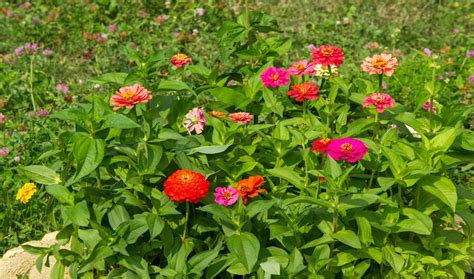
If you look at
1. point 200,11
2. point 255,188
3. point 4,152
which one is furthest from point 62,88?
point 255,188

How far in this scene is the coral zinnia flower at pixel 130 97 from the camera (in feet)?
8.00

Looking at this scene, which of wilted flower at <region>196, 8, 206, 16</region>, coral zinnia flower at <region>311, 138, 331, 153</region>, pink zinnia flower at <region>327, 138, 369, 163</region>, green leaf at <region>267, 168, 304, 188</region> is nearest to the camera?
pink zinnia flower at <region>327, 138, 369, 163</region>

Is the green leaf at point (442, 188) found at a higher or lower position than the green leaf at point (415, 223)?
higher

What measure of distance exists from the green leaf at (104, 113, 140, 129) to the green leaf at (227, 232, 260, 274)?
48cm

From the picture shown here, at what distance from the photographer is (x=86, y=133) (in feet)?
8.09

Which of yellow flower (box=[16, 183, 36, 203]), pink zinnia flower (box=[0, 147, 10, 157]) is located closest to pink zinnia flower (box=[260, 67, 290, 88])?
yellow flower (box=[16, 183, 36, 203])

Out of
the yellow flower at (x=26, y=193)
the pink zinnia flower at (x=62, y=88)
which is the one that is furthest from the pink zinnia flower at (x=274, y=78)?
the pink zinnia flower at (x=62, y=88)

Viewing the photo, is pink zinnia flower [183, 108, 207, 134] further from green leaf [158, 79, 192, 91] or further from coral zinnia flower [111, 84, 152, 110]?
coral zinnia flower [111, 84, 152, 110]

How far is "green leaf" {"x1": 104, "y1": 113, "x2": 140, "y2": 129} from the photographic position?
93.8 inches

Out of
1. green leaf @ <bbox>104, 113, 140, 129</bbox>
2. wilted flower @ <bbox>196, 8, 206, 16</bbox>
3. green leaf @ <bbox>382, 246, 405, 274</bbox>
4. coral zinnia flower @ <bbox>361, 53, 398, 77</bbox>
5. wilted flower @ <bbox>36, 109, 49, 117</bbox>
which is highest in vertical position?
coral zinnia flower @ <bbox>361, 53, 398, 77</bbox>

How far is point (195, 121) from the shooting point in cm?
266

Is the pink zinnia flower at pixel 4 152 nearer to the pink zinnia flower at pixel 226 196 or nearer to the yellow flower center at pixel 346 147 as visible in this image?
the pink zinnia flower at pixel 226 196

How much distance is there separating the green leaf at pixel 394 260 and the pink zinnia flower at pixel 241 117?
668 millimetres

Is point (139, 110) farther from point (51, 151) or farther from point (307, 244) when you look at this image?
point (307, 244)
